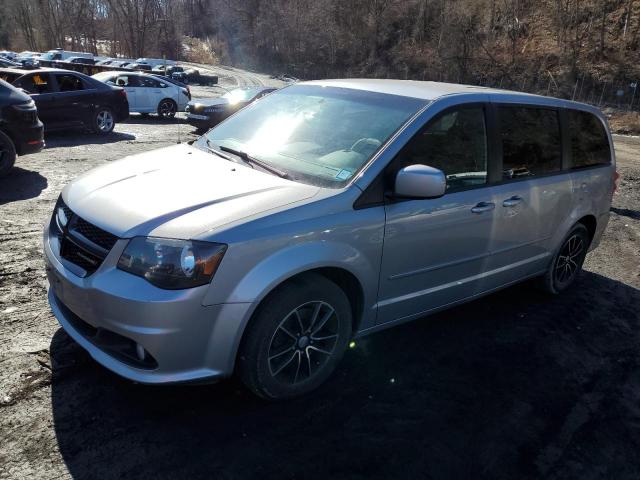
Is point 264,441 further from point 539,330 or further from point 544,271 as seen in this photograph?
point 544,271

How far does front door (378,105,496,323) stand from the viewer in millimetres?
3327

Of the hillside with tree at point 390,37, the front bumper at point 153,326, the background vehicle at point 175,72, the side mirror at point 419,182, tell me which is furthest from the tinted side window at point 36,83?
the hillside with tree at point 390,37

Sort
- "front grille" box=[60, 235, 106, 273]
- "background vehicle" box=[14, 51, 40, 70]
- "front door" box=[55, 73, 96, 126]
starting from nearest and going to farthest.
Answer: "front grille" box=[60, 235, 106, 273] → "front door" box=[55, 73, 96, 126] → "background vehicle" box=[14, 51, 40, 70]

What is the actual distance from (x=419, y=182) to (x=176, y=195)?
1.38 m

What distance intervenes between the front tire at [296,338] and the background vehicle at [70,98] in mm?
10896

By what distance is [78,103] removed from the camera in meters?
12.4

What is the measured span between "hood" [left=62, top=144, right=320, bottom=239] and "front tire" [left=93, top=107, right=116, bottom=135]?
33.6 feet

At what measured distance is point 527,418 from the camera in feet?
10.6

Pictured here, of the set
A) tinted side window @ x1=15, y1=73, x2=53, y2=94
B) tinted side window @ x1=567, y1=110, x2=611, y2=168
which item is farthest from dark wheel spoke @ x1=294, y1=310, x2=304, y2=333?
tinted side window @ x1=15, y1=73, x2=53, y2=94

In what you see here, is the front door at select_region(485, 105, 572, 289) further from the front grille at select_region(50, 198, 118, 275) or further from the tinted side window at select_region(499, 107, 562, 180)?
the front grille at select_region(50, 198, 118, 275)

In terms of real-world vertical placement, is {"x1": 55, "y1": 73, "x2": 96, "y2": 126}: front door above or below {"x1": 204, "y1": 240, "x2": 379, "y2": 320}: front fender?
below

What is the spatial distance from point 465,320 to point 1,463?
3.37 metres

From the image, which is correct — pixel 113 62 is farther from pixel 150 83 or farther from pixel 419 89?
pixel 419 89

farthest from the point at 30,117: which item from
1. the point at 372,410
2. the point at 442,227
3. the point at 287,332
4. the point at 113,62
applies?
the point at 113,62
